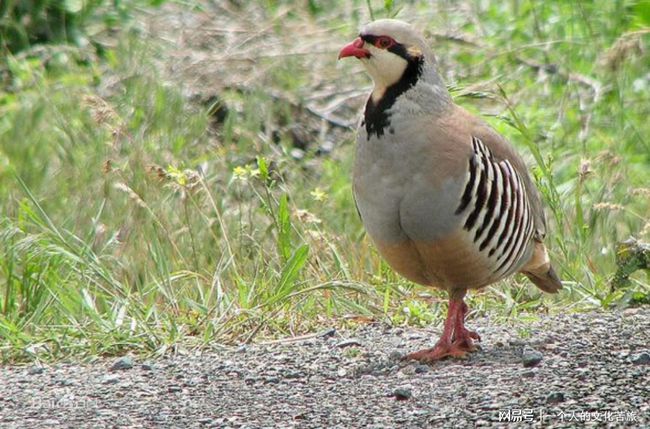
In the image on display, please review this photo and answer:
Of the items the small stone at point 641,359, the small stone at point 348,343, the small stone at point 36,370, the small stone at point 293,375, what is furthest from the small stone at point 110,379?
the small stone at point 641,359

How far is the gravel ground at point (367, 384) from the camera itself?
11.1ft

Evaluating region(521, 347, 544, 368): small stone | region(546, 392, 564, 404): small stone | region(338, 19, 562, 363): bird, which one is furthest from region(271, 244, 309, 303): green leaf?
region(546, 392, 564, 404): small stone

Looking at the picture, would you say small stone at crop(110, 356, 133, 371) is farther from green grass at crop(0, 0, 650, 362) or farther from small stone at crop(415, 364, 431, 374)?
small stone at crop(415, 364, 431, 374)

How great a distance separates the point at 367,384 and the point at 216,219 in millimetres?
2068

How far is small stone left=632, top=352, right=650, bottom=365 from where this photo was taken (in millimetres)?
3779

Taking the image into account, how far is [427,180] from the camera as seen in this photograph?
162 inches

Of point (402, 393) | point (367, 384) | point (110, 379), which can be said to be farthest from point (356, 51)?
point (110, 379)

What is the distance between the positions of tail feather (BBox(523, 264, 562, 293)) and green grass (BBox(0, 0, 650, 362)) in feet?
0.37

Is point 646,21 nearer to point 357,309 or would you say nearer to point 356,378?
point 357,309

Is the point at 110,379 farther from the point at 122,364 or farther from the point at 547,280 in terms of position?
the point at 547,280

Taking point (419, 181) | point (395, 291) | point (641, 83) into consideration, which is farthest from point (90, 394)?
point (641, 83)

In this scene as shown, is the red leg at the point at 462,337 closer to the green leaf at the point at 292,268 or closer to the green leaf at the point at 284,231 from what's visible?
the green leaf at the point at 292,268

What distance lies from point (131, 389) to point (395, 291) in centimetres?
148

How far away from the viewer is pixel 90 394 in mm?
3926
